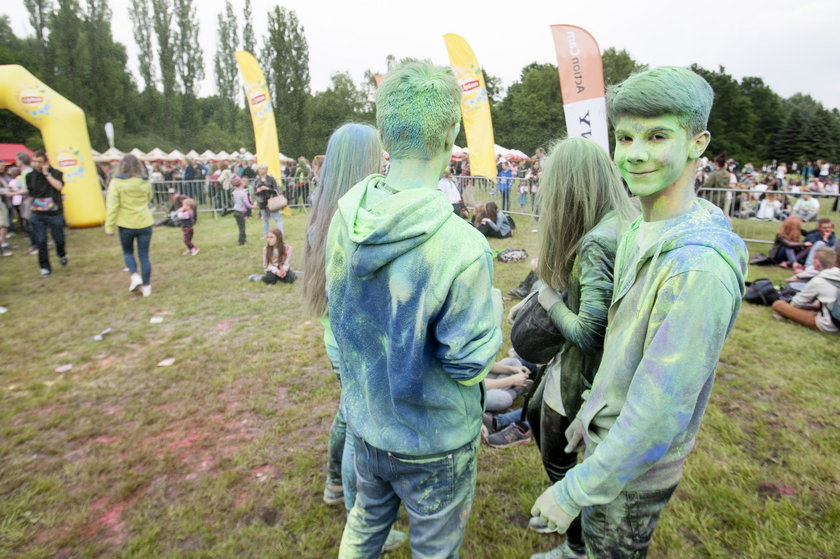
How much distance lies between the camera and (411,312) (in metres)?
1.23

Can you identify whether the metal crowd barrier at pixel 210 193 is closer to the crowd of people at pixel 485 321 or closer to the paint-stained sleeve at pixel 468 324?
the crowd of people at pixel 485 321

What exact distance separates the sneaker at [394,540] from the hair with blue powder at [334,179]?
127 centimetres

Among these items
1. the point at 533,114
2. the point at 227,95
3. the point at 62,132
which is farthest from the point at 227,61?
the point at 62,132

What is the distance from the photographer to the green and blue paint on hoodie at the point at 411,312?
3.92 feet

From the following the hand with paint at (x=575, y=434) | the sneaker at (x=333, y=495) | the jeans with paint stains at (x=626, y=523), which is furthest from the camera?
the sneaker at (x=333, y=495)

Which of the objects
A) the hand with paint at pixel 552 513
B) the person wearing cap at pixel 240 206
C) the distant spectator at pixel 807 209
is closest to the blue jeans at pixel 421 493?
the hand with paint at pixel 552 513

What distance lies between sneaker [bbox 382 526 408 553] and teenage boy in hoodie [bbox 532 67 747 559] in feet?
4.97

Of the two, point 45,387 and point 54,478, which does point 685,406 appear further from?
point 45,387

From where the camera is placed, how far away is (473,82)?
1330 centimetres

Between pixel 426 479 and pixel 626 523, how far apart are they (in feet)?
1.98

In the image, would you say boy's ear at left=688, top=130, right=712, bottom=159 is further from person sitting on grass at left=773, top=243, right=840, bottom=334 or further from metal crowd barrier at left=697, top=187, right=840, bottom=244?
metal crowd barrier at left=697, top=187, right=840, bottom=244

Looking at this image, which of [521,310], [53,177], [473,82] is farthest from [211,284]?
[473,82]

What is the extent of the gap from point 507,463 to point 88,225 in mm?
13729

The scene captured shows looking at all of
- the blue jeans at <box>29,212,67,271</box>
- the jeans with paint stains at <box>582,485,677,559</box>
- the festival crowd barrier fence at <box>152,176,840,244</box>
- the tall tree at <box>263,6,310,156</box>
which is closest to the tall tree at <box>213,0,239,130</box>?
the tall tree at <box>263,6,310,156</box>
